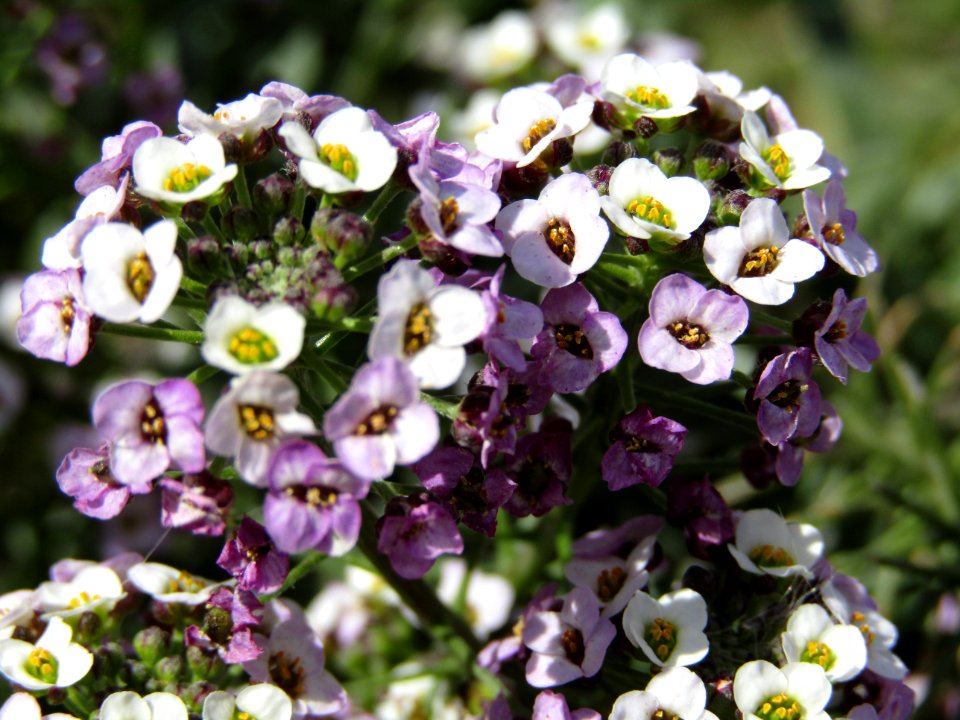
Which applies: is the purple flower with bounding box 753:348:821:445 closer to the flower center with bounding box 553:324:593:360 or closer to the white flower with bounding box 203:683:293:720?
the flower center with bounding box 553:324:593:360

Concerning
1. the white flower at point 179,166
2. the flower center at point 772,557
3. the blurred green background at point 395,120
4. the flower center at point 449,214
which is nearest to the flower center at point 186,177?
the white flower at point 179,166

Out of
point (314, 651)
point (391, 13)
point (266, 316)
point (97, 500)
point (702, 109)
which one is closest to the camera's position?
point (266, 316)

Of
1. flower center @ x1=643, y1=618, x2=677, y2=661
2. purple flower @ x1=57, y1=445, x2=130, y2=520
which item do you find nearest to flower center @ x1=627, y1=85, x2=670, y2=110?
flower center @ x1=643, y1=618, x2=677, y2=661

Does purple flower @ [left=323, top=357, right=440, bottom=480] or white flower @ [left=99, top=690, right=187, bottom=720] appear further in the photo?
white flower @ [left=99, top=690, right=187, bottom=720]

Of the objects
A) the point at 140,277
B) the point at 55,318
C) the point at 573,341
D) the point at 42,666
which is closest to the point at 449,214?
the point at 573,341

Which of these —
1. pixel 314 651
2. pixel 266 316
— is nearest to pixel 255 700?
pixel 314 651

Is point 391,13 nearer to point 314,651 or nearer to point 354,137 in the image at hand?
point 354,137
